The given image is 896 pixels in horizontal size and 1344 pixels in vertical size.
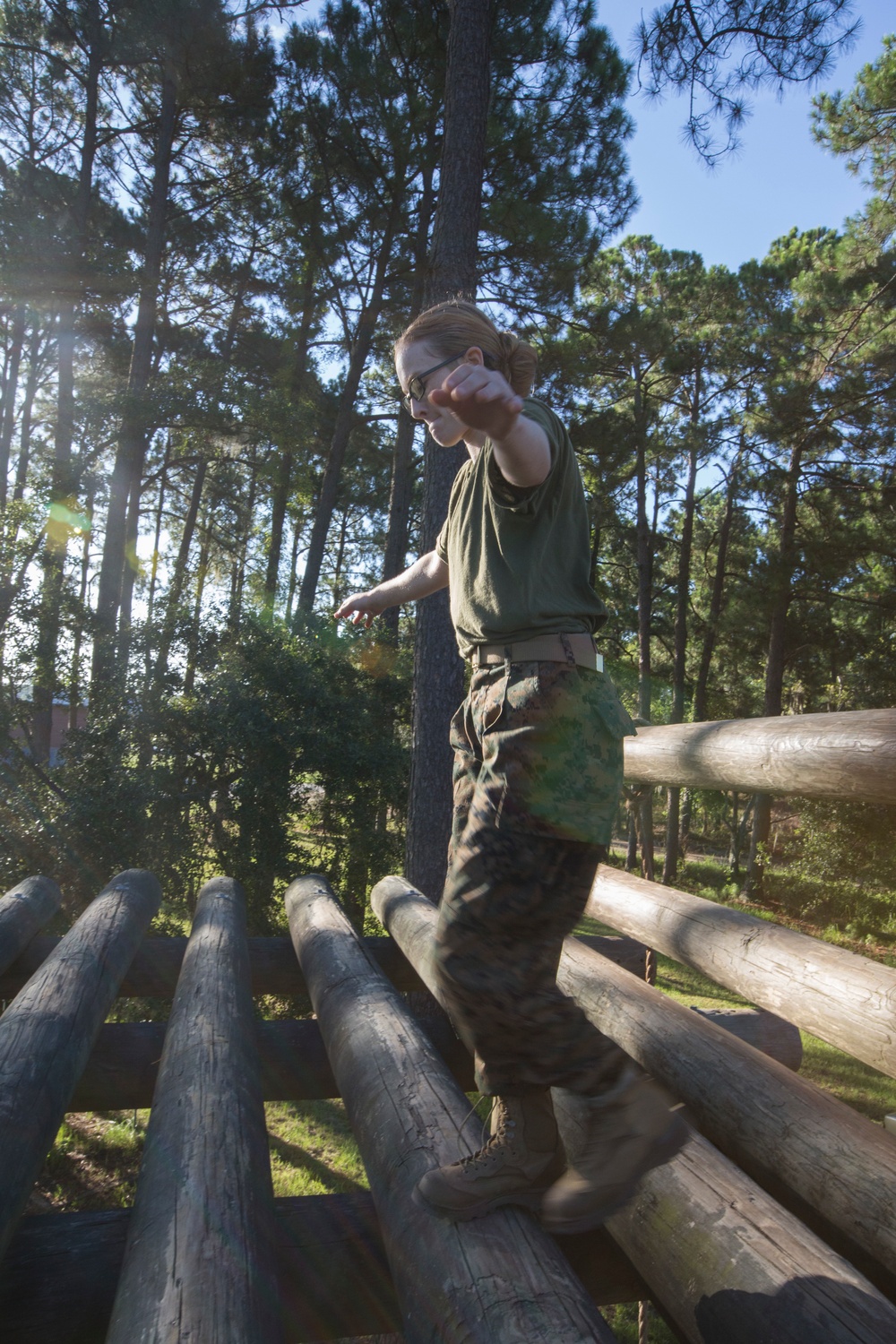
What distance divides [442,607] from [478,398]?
4.16 m

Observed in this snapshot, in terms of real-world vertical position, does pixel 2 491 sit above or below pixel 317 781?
above

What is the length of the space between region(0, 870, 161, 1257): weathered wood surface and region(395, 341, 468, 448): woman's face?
1632 millimetres

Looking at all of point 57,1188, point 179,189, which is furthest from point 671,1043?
point 179,189

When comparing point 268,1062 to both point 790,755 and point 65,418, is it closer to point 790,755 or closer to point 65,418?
point 790,755

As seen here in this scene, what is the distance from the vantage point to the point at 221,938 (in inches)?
116

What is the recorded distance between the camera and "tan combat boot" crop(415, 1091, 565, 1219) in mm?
1481

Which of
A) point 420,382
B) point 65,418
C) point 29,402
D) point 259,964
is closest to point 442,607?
point 259,964

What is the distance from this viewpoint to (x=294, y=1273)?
1806mm

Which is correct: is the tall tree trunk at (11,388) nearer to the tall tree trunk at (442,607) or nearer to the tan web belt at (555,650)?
the tall tree trunk at (442,607)

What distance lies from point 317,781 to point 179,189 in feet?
45.9

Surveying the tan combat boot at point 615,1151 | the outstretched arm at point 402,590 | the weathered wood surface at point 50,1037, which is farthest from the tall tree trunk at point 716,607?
the tan combat boot at point 615,1151

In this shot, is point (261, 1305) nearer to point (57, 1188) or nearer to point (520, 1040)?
point (520, 1040)

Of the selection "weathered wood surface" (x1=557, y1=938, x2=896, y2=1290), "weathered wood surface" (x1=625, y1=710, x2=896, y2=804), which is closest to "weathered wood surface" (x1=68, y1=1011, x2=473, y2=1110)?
"weathered wood surface" (x1=557, y1=938, x2=896, y2=1290)

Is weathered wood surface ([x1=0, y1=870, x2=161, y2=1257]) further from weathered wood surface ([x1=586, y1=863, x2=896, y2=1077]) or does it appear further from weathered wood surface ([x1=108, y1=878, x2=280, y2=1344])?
weathered wood surface ([x1=586, y1=863, x2=896, y2=1077])
